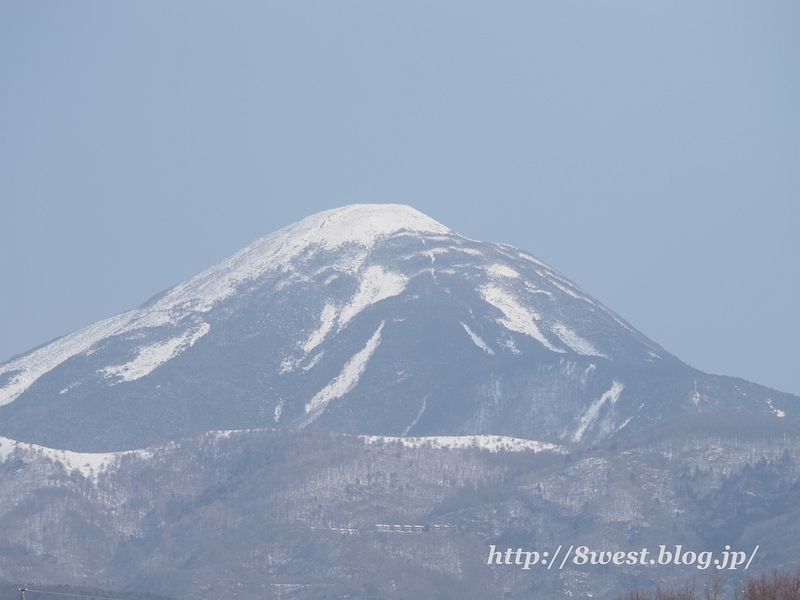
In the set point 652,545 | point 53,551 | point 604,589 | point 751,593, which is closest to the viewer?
point 751,593

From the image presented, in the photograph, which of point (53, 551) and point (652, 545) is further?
point (53, 551)

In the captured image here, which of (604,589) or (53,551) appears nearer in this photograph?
(604,589)

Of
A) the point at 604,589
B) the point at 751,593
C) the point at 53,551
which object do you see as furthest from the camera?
the point at 53,551

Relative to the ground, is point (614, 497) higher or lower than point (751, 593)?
lower

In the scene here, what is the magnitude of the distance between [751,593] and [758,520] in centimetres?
11432

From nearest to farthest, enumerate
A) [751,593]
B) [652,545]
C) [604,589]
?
[751,593], [604,589], [652,545]

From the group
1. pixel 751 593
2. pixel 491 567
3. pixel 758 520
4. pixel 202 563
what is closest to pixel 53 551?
pixel 202 563

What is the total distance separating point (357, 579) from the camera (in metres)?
177

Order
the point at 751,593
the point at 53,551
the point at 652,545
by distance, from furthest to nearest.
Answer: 1. the point at 53,551
2. the point at 652,545
3. the point at 751,593

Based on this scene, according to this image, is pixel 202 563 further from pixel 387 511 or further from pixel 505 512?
pixel 505 512

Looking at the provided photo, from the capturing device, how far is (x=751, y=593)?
83.3 m

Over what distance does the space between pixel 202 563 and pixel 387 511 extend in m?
26.0

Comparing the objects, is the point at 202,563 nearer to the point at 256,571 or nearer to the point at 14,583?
the point at 256,571

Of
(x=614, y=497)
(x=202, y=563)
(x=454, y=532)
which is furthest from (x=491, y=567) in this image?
(x=202, y=563)
